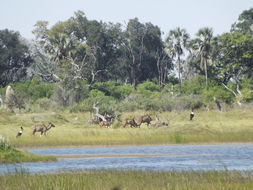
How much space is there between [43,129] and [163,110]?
75.7 ft

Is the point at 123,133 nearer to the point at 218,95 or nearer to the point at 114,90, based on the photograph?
the point at 218,95

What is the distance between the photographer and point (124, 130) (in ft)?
139

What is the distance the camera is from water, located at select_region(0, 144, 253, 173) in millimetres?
25297

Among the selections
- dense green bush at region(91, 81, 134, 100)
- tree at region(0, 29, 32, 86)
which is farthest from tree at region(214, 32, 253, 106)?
tree at region(0, 29, 32, 86)

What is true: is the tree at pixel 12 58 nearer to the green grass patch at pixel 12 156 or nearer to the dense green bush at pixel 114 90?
the dense green bush at pixel 114 90

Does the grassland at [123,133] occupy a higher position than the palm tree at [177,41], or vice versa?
the palm tree at [177,41]

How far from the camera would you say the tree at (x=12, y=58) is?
92.7 meters

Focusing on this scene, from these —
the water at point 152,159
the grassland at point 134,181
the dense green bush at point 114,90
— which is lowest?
the grassland at point 134,181

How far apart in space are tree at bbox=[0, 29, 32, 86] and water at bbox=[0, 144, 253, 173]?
2282 inches

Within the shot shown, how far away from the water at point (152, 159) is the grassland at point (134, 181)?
3945mm

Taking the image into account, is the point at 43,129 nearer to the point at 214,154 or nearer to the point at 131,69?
the point at 214,154

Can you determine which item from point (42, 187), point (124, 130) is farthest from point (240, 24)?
Answer: point (42, 187)

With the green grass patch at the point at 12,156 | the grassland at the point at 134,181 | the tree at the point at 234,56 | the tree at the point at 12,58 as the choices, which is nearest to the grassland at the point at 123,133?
the green grass patch at the point at 12,156

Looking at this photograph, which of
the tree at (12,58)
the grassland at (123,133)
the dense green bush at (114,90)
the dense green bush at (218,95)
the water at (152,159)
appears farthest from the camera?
the tree at (12,58)
